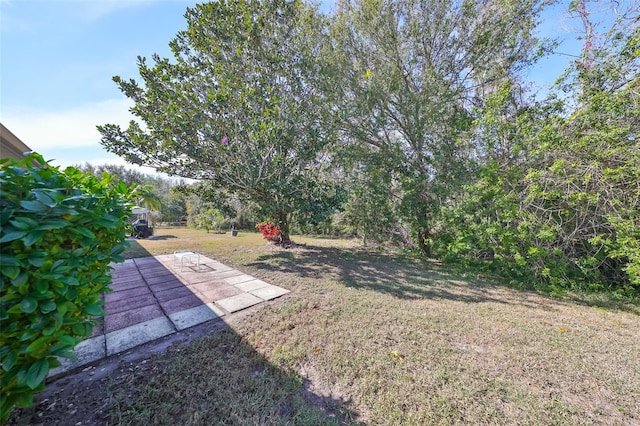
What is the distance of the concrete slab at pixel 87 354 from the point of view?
218 cm

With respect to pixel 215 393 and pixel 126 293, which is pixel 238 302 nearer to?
pixel 215 393

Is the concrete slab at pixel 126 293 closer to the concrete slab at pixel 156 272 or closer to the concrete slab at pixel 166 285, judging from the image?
the concrete slab at pixel 166 285

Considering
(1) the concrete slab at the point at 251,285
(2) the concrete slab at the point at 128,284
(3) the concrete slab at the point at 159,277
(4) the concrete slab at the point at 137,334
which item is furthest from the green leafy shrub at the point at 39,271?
(3) the concrete slab at the point at 159,277

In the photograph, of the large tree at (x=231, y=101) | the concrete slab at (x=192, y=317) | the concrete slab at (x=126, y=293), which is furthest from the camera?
the large tree at (x=231, y=101)

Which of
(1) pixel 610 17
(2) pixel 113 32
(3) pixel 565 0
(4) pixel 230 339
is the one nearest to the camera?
(4) pixel 230 339

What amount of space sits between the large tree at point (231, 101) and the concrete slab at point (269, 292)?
9.70 ft

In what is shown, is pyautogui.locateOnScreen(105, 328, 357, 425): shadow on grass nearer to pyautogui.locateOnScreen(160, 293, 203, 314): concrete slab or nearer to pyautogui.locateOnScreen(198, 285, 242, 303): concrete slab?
pyautogui.locateOnScreen(160, 293, 203, 314): concrete slab

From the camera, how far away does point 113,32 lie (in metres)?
4.22

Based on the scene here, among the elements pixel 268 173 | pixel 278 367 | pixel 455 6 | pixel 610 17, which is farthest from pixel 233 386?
pixel 455 6

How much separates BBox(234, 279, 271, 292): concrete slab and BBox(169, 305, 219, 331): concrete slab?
987 millimetres

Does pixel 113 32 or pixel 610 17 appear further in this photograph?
pixel 610 17

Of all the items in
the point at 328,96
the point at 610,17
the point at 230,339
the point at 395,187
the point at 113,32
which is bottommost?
the point at 230,339

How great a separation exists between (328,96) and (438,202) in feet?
16.5

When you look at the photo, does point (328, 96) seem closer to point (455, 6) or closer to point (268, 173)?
point (268, 173)
